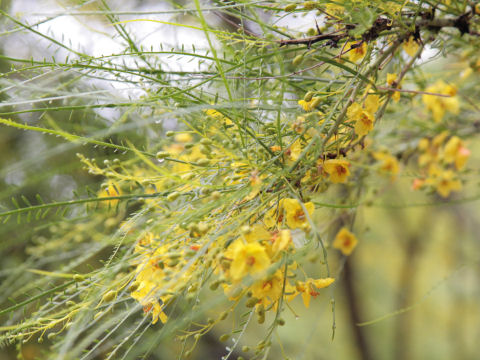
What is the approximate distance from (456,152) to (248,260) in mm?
748

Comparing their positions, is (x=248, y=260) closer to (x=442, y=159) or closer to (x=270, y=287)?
(x=270, y=287)

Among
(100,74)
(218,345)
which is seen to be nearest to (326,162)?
(100,74)

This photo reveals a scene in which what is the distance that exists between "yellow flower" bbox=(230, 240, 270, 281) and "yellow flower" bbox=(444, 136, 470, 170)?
719mm

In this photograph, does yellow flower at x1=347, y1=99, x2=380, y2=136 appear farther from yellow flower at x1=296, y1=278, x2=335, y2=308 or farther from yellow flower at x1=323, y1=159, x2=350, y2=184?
yellow flower at x1=296, y1=278, x2=335, y2=308

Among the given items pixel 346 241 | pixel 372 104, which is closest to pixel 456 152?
pixel 346 241

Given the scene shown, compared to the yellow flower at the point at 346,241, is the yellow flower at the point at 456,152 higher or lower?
higher

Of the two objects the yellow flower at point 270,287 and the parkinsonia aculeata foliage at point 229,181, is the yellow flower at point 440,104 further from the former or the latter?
the yellow flower at point 270,287

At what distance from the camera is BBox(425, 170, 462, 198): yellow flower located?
37.1 inches

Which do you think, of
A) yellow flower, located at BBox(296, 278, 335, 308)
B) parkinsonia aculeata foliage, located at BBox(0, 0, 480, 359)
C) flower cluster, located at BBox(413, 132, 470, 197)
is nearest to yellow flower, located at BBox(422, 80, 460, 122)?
flower cluster, located at BBox(413, 132, 470, 197)

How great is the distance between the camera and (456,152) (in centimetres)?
90

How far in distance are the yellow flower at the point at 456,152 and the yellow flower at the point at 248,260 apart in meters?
0.72

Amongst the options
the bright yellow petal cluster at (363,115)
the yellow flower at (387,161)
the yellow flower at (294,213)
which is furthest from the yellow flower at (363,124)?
the yellow flower at (387,161)

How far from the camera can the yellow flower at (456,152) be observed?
888 millimetres

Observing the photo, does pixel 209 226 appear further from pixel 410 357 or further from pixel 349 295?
Answer: pixel 410 357
